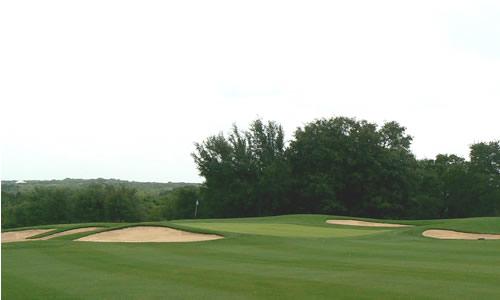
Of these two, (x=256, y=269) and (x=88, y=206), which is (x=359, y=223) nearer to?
(x=256, y=269)

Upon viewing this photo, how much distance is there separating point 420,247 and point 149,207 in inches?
2867

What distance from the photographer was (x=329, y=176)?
59094 millimetres

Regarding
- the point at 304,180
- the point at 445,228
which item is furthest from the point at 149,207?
the point at 445,228

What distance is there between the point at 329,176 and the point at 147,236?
3681cm

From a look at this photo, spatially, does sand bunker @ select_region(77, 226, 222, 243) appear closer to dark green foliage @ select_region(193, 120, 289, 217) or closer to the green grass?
the green grass

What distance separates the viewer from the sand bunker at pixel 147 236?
2294 centimetres

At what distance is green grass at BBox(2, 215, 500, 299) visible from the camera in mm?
9883

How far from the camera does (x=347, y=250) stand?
1723 centimetres

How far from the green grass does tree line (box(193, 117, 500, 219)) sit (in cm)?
3748

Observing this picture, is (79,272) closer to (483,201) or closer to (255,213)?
(255,213)

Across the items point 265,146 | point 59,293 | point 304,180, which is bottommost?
point 59,293

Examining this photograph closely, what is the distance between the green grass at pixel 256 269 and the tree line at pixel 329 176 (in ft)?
123

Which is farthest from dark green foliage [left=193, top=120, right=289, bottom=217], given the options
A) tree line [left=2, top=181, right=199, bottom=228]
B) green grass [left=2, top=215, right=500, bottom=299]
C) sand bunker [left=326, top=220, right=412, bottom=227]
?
green grass [left=2, top=215, right=500, bottom=299]

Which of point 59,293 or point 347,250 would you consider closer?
point 59,293
